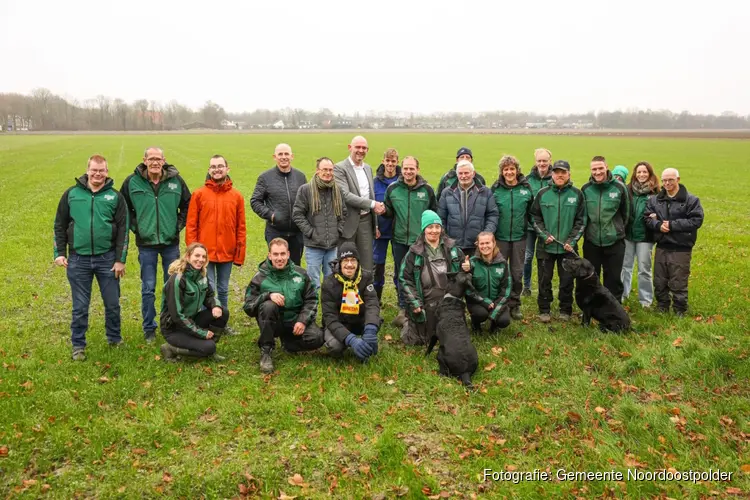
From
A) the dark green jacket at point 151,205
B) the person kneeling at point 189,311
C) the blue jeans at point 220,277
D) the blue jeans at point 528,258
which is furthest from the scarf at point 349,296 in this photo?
the blue jeans at point 528,258

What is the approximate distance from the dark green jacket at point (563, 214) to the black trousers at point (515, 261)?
1.37ft

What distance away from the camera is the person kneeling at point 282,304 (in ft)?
22.8

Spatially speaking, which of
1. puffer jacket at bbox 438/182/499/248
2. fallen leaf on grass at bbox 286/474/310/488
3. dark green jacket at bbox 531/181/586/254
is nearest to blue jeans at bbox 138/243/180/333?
fallen leaf on grass at bbox 286/474/310/488

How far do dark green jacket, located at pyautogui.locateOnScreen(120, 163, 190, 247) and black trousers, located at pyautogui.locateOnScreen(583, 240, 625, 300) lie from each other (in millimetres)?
6350

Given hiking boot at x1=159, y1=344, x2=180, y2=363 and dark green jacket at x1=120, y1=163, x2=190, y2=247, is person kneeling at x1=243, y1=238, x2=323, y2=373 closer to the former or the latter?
hiking boot at x1=159, y1=344, x2=180, y2=363

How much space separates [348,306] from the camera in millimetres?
7145

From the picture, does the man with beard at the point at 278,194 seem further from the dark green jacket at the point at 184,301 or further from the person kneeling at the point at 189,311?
the dark green jacket at the point at 184,301

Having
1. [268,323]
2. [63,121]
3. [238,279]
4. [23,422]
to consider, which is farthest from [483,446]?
[63,121]

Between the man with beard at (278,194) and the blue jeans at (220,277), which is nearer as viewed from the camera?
the blue jeans at (220,277)

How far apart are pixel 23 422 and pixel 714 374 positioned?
25.0ft

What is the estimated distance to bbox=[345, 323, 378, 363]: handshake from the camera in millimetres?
6828

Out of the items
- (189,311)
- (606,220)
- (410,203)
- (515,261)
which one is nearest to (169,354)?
(189,311)

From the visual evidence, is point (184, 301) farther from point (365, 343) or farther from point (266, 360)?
point (365, 343)

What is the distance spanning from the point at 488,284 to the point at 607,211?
7.33 ft
